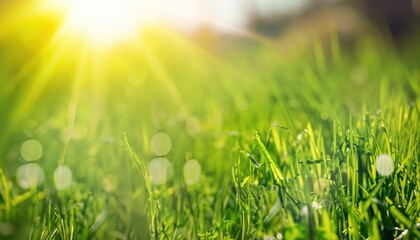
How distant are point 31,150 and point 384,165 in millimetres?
1062

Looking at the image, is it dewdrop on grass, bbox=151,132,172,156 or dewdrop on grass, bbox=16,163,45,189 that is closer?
dewdrop on grass, bbox=16,163,45,189

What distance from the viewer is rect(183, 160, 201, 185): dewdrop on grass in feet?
3.77

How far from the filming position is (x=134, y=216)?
3.54 ft

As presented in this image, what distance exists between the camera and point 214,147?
1429mm

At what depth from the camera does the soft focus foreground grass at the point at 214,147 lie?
85 centimetres

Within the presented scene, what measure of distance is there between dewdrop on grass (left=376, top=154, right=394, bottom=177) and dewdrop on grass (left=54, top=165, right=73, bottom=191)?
659 mm

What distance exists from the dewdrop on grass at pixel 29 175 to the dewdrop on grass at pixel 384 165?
0.74 meters

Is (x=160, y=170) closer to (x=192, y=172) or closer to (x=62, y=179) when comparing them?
(x=192, y=172)

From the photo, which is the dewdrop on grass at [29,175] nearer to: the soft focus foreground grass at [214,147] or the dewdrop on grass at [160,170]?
the soft focus foreground grass at [214,147]

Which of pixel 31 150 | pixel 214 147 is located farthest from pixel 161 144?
pixel 31 150

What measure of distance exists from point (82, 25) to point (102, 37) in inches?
8.5

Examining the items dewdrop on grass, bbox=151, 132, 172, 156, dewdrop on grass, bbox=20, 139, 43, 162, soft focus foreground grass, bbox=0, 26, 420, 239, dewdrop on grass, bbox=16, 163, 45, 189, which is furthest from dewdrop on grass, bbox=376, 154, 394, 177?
dewdrop on grass, bbox=20, 139, 43, 162

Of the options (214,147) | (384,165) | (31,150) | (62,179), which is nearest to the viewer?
(384,165)

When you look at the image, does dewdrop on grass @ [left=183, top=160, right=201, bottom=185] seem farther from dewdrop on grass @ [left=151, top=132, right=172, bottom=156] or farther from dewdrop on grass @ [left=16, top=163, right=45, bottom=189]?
dewdrop on grass @ [left=16, top=163, right=45, bottom=189]
